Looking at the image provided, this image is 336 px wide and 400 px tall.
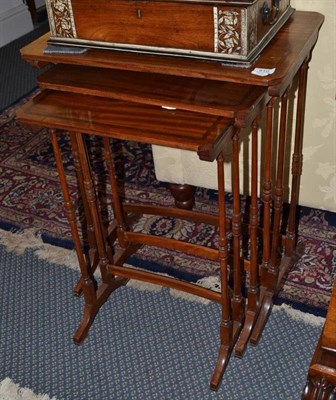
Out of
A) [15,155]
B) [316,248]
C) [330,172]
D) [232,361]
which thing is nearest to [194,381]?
[232,361]

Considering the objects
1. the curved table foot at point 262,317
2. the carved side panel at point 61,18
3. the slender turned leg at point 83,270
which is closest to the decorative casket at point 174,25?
the carved side panel at point 61,18

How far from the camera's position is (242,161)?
188cm

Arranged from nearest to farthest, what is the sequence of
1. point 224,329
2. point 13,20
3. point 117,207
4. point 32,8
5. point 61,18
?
point 61,18 → point 224,329 → point 117,207 → point 13,20 → point 32,8

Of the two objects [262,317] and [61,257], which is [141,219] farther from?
[262,317]

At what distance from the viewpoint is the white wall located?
357 centimetres

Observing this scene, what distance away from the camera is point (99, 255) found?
5.54 ft

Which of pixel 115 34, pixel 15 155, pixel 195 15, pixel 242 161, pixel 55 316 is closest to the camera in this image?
pixel 195 15

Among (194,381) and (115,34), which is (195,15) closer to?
(115,34)

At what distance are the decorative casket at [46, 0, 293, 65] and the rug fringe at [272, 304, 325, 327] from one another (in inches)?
31.1

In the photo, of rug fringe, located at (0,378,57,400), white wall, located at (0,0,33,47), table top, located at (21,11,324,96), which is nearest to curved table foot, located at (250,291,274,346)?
rug fringe, located at (0,378,57,400)

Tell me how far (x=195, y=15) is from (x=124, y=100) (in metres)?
0.23

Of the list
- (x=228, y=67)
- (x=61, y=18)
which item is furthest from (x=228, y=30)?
(x=61, y=18)

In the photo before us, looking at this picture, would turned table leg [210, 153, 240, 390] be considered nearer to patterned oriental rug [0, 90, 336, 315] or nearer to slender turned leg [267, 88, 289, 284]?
slender turned leg [267, 88, 289, 284]

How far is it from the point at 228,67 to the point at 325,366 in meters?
0.63
